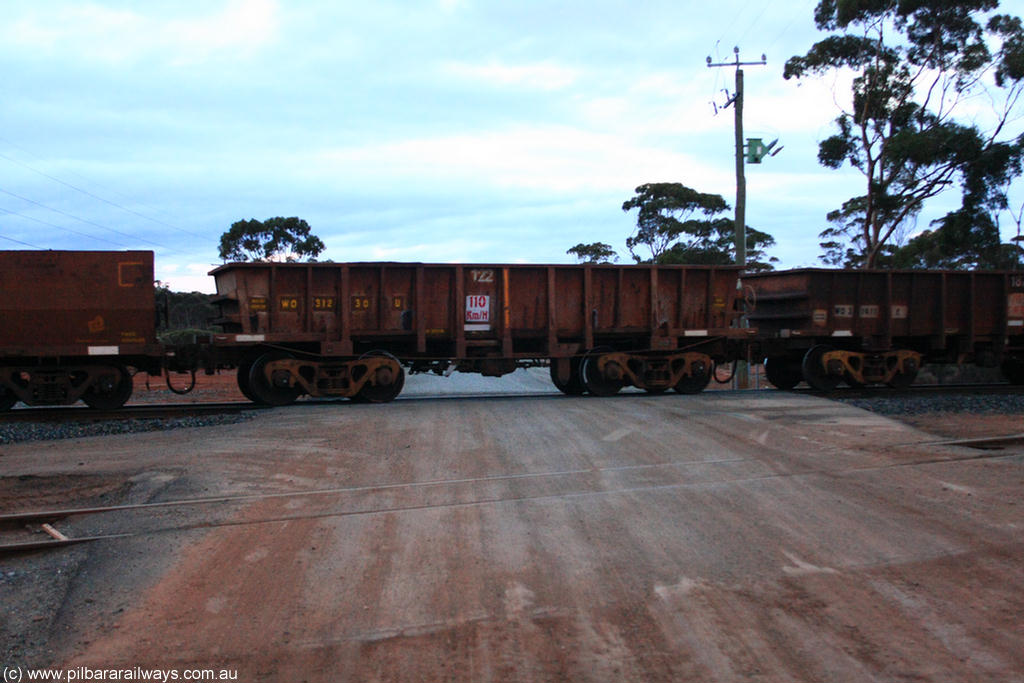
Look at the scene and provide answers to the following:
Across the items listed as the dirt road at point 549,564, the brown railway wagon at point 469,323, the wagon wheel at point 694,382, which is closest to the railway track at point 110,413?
the brown railway wagon at point 469,323

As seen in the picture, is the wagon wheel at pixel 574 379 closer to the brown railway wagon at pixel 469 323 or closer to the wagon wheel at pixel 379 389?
the brown railway wagon at pixel 469 323

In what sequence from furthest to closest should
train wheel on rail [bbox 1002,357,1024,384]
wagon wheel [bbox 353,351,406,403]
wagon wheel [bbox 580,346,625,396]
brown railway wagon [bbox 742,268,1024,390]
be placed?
train wheel on rail [bbox 1002,357,1024,384], brown railway wagon [bbox 742,268,1024,390], wagon wheel [bbox 580,346,625,396], wagon wheel [bbox 353,351,406,403]

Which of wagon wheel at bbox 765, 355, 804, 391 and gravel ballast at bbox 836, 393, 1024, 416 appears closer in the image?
gravel ballast at bbox 836, 393, 1024, 416

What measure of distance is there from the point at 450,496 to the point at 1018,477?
5275 millimetres

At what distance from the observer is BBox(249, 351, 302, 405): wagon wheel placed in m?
13.7

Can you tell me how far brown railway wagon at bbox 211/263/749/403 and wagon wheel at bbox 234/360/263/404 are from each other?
0.10 feet

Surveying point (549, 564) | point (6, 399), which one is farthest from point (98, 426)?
point (549, 564)

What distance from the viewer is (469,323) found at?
1471 centimetres

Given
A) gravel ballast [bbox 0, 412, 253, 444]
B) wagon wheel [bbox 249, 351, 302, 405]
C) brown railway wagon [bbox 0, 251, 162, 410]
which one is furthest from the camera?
wagon wheel [bbox 249, 351, 302, 405]

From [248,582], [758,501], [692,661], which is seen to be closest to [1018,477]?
[758,501]

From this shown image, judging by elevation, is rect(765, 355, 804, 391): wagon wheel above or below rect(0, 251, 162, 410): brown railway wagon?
below

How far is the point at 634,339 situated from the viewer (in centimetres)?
1565

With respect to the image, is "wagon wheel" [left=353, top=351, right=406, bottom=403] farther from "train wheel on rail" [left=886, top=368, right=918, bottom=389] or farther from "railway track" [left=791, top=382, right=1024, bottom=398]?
"train wheel on rail" [left=886, top=368, right=918, bottom=389]

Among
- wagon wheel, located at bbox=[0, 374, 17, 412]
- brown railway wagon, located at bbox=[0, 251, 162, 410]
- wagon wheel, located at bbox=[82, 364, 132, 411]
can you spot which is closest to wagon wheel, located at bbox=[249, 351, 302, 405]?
brown railway wagon, located at bbox=[0, 251, 162, 410]
